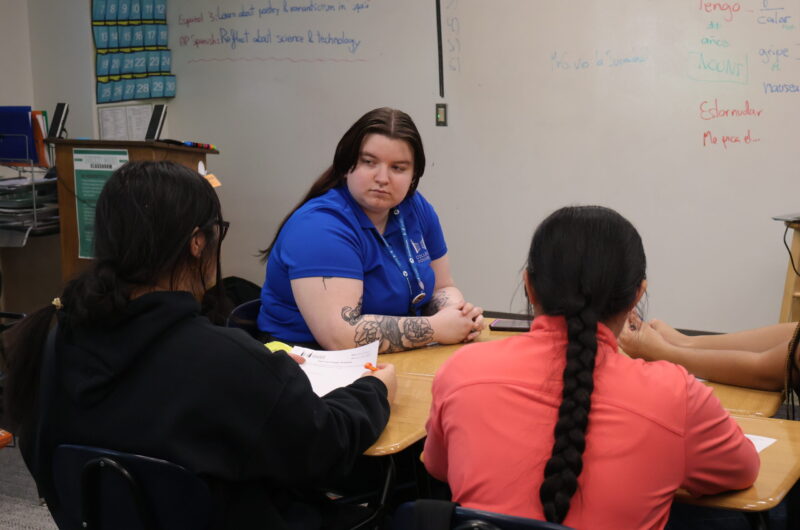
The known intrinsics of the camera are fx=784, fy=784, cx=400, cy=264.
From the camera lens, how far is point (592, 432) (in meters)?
1.11

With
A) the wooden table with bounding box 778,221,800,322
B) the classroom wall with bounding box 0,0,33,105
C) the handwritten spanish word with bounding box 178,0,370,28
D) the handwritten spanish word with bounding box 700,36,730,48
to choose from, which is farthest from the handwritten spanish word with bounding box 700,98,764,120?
the classroom wall with bounding box 0,0,33,105

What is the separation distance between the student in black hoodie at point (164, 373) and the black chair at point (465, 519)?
0.28 meters

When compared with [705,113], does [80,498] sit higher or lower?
lower

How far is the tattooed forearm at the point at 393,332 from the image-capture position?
79.1 inches

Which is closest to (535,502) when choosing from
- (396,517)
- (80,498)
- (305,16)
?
(396,517)

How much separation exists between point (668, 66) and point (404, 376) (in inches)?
105

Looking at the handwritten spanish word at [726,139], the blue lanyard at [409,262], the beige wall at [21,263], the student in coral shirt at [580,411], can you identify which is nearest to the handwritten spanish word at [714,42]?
the handwritten spanish word at [726,139]

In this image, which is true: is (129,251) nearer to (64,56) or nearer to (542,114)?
(542,114)

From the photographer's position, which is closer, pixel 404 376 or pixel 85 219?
pixel 404 376

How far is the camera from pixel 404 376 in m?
1.88

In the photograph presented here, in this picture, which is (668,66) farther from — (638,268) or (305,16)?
(638,268)

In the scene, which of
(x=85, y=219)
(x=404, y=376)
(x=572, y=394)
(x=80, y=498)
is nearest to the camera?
(x=572, y=394)

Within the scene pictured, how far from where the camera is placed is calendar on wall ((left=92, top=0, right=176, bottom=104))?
4.64 m

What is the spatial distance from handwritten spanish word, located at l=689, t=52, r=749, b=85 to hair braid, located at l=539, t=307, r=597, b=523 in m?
3.06
